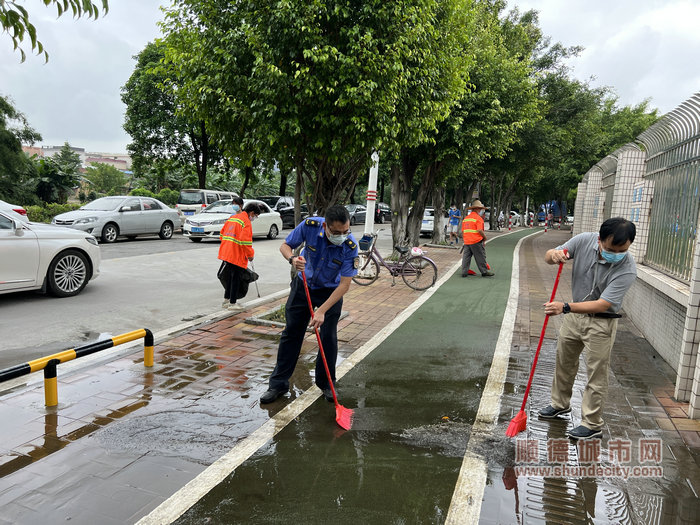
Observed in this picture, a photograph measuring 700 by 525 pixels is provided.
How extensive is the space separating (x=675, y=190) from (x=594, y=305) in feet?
11.6

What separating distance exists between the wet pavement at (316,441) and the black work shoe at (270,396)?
6cm

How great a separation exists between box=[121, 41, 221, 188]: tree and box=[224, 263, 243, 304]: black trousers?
1930 centimetres

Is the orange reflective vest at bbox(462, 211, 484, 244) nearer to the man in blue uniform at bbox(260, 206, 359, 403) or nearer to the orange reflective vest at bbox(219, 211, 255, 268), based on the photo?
the orange reflective vest at bbox(219, 211, 255, 268)

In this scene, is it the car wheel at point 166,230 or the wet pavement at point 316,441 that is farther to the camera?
the car wheel at point 166,230

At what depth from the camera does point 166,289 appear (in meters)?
9.20

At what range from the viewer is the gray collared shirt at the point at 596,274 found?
3840mm

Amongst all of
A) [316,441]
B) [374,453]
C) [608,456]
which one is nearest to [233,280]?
[316,441]

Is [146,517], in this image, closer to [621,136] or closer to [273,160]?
[273,160]

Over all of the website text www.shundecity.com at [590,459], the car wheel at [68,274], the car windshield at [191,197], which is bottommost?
the website text www.shundecity.com at [590,459]

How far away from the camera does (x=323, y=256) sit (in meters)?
4.46

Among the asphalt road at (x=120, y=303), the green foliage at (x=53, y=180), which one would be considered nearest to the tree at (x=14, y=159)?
the green foliage at (x=53, y=180)

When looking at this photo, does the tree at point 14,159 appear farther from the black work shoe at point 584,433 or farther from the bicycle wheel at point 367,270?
the black work shoe at point 584,433

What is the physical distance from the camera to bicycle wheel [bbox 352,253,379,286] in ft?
34.7

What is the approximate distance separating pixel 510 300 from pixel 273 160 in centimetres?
497
